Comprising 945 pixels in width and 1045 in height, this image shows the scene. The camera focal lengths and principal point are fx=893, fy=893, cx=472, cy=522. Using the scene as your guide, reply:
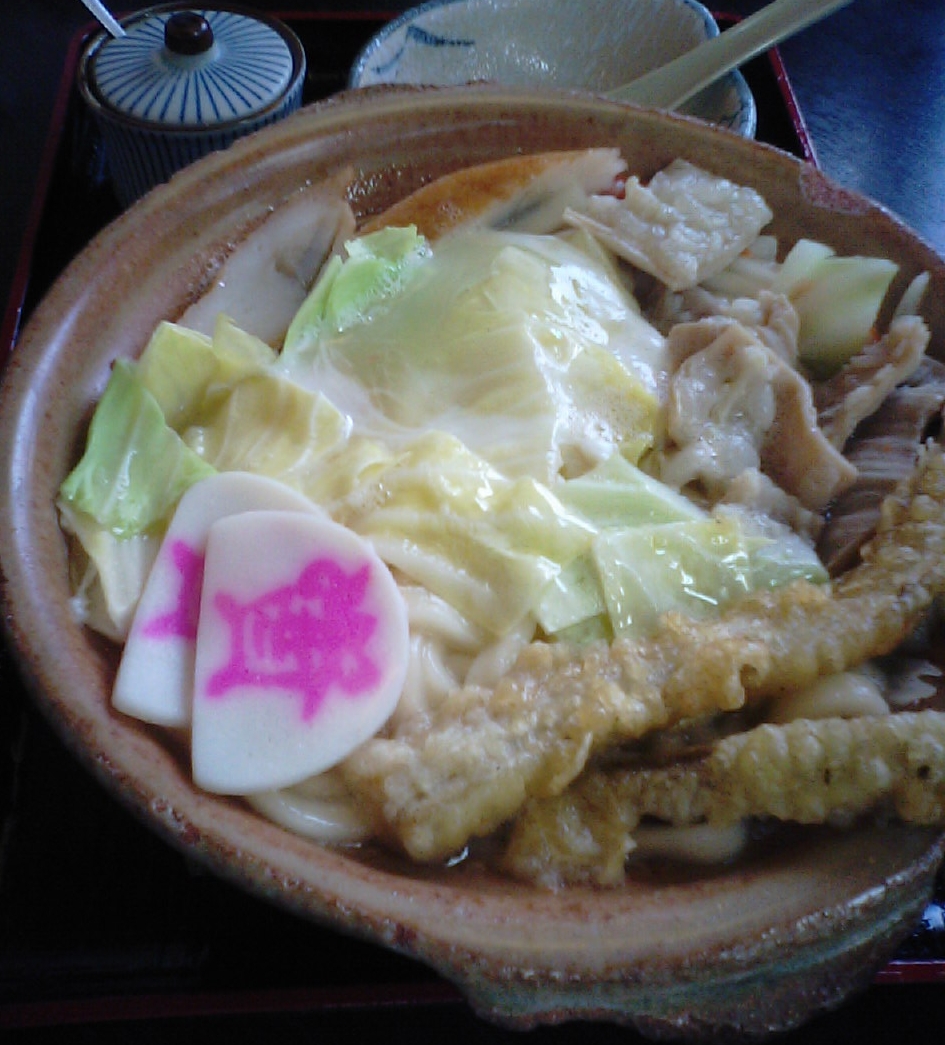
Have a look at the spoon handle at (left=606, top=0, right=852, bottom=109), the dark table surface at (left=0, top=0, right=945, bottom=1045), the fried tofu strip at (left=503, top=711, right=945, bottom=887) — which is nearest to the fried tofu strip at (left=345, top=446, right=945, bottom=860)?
the fried tofu strip at (left=503, top=711, right=945, bottom=887)

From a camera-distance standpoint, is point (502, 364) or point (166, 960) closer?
point (166, 960)

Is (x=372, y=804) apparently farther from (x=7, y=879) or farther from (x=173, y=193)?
(x=173, y=193)

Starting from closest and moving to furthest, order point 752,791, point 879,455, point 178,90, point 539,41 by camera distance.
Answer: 1. point 752,791
2. point 879,455
3. point 178,90
4. point 539,41

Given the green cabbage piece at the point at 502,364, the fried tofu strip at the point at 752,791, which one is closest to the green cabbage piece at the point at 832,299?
the green cabbage piece at the point at 502,364

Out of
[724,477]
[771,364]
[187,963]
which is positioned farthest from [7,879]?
[771,364]

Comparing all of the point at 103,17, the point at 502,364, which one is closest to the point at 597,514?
the point at 502,364

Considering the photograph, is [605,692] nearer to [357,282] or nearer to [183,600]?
[183,600]
